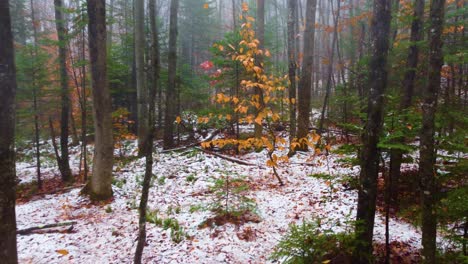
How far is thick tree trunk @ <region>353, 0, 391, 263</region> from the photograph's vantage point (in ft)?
9.79

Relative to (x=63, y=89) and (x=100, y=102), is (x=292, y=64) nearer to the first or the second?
(x=100, y=102)

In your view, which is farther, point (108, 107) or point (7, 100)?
point (108, 107)

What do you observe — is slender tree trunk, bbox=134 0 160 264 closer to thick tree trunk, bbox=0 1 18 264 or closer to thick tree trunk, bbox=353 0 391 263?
thick tree trunk, bbox=0 1 18 264

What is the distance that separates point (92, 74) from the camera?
6.41m

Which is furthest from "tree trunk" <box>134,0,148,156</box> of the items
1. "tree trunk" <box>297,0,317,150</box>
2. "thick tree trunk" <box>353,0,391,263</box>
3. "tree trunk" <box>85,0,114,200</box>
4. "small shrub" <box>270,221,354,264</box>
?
"thick tree trunk" <box>353,0,391,263</box>

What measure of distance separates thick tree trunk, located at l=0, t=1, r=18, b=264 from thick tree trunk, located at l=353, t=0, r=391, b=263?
445 centimetres

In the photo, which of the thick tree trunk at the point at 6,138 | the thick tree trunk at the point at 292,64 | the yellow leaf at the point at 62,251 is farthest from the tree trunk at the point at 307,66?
the thick tree trunk at the point at 6,138

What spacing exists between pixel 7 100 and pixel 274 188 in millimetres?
5934

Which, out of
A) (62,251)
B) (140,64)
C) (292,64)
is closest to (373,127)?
(62,251)

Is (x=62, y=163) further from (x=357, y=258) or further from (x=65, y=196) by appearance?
(x=357, y=258)

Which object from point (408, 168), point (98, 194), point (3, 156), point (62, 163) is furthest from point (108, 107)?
point (408, 168)

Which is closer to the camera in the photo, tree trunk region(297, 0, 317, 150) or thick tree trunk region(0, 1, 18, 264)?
thick tree trunk region(0, 1, 18, 264)

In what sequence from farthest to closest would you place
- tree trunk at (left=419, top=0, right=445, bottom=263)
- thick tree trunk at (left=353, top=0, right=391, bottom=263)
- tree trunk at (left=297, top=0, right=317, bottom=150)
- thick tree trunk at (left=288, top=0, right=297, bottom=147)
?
tree trunk at (left=297, top=0, right=317, bottom=150) → thick tree trunk at (left=288, top=0, right=297, bottom=147) → thick tree trunk at (left=353, top=0, right=391, bottom=263) → tree trunk at (left=419, top=0, right=445, bottom=263)

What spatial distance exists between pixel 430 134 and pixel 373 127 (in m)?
0.57
